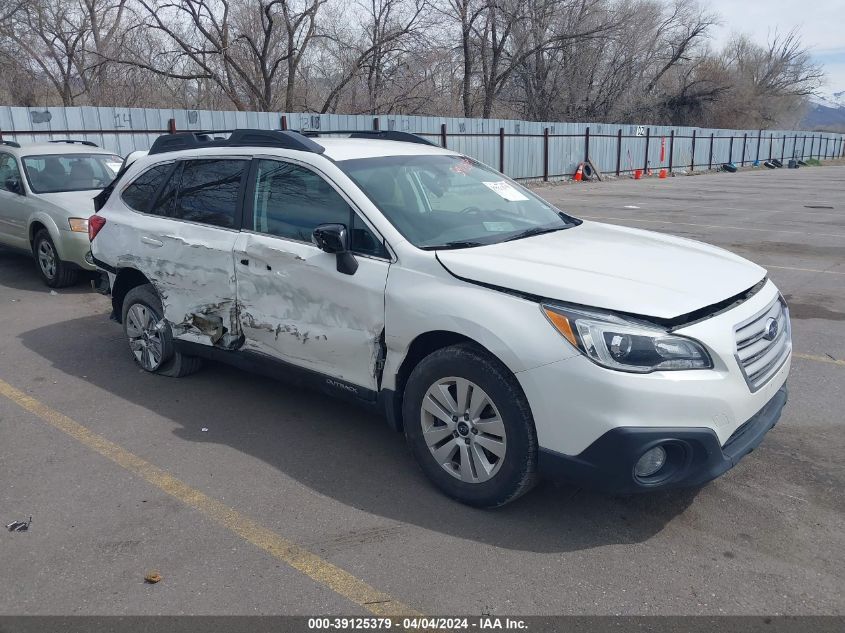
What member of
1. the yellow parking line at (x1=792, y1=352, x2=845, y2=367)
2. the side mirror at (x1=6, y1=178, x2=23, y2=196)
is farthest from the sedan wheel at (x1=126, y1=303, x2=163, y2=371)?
the yellow parking line at (x1=792, y1=352, x2=845, y2=367)

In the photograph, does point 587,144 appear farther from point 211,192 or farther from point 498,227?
point 498,227

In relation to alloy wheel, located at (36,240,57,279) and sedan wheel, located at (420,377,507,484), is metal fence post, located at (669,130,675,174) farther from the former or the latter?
sedan wheel, located at (420,377,507,484)

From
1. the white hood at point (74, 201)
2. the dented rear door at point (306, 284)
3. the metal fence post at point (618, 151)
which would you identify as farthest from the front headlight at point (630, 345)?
the metal fence post at point (618, 151)

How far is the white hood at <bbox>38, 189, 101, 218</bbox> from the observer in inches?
327

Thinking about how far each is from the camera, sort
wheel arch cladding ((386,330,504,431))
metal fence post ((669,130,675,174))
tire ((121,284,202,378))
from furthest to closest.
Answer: metal fence post ((669,130,675,174)) < tire ((121,284,202,378)) < wheel arch cladding ((386,330,504,431))

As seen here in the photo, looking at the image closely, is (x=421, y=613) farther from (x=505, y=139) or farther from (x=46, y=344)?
(x=505, y=139)

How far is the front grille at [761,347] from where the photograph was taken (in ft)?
10.4

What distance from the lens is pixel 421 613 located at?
9.09 ft

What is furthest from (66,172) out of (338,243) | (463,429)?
(463,429)

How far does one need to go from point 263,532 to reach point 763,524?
2369 millimetres

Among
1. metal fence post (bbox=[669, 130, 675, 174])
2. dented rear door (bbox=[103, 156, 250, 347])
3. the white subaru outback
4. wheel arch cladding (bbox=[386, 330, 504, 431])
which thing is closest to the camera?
the white subaru outback

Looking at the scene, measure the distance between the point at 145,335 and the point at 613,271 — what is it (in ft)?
12.0

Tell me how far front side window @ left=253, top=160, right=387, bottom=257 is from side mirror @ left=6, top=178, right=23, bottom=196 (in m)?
6.11
